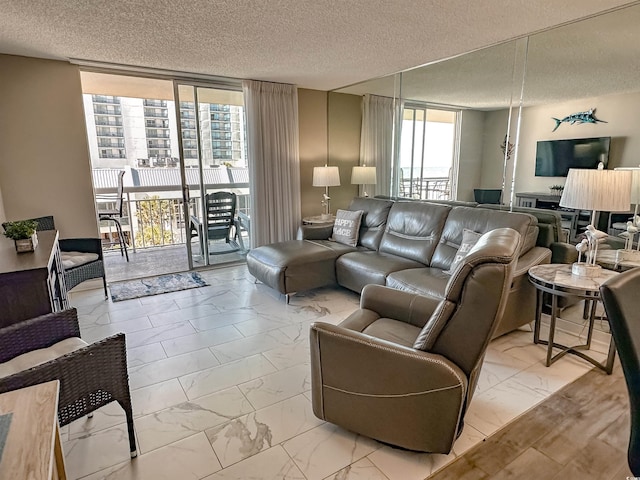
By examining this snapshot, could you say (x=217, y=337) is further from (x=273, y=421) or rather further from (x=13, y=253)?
(x=13, y=253)

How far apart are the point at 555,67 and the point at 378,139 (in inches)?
90.6

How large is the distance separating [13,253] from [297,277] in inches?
85.3

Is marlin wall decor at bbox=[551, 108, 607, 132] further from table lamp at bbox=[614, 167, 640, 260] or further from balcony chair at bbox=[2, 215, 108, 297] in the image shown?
balcony chair at bbox=[2, 215, 108, 297]

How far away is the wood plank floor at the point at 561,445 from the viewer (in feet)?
5.34

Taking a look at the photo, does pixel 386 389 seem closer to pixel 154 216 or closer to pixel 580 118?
pixel 580 118

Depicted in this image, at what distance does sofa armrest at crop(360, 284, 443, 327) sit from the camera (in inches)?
85.3

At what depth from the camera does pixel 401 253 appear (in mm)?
3713

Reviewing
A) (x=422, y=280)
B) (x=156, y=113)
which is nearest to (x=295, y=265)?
(x=422, y=280)

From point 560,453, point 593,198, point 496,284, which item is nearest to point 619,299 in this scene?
point 496,284

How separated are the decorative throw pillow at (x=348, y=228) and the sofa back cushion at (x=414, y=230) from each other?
14.1 inches

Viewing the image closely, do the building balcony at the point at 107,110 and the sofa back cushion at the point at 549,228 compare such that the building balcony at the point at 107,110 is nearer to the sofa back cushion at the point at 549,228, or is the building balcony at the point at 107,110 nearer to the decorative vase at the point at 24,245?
the decorative vase at the point at 24,245

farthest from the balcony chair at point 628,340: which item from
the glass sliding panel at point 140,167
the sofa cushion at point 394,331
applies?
the glass sliding panel at point 140,167

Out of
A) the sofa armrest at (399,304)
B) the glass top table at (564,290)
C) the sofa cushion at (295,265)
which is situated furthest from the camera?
the sofa cushion at (295,265)

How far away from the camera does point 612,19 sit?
267cm
